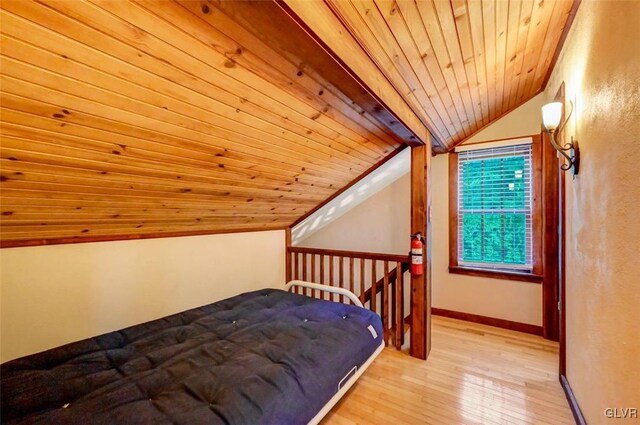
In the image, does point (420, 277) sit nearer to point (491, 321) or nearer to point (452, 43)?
point (491, 321)

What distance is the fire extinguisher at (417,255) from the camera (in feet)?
8.20

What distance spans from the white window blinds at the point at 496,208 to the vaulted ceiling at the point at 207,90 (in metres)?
1.01

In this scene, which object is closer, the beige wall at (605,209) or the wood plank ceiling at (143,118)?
the wood plank ceiling at (143,118)

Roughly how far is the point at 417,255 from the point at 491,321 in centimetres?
163

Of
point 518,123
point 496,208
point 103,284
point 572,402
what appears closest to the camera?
point 572,402

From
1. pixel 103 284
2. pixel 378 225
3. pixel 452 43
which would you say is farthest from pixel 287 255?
pixel 452 43

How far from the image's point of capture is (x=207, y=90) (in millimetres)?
1311

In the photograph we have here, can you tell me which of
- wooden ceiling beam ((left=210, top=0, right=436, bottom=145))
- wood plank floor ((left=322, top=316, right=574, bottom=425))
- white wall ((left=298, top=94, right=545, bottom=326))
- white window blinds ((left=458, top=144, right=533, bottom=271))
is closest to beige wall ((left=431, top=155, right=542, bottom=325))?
white wall ((left=298, top=94, right=545, bottom=326))

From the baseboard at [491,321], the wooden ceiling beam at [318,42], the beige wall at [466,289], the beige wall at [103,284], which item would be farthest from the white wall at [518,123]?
the beige wall at [103,284]

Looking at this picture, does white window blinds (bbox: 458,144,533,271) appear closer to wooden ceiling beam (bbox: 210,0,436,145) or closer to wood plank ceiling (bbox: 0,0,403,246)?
wood plank ceiling (bbox: 0,0,403,246)

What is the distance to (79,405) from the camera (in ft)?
3.78

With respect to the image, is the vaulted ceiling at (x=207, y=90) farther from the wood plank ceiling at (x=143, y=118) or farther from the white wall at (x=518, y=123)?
the white wall at (x=518, y=123)

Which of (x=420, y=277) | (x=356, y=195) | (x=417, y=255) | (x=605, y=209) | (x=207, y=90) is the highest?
(x=207, y=90)

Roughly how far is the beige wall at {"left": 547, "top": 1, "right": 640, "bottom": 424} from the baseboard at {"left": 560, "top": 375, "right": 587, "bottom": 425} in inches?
2.2
